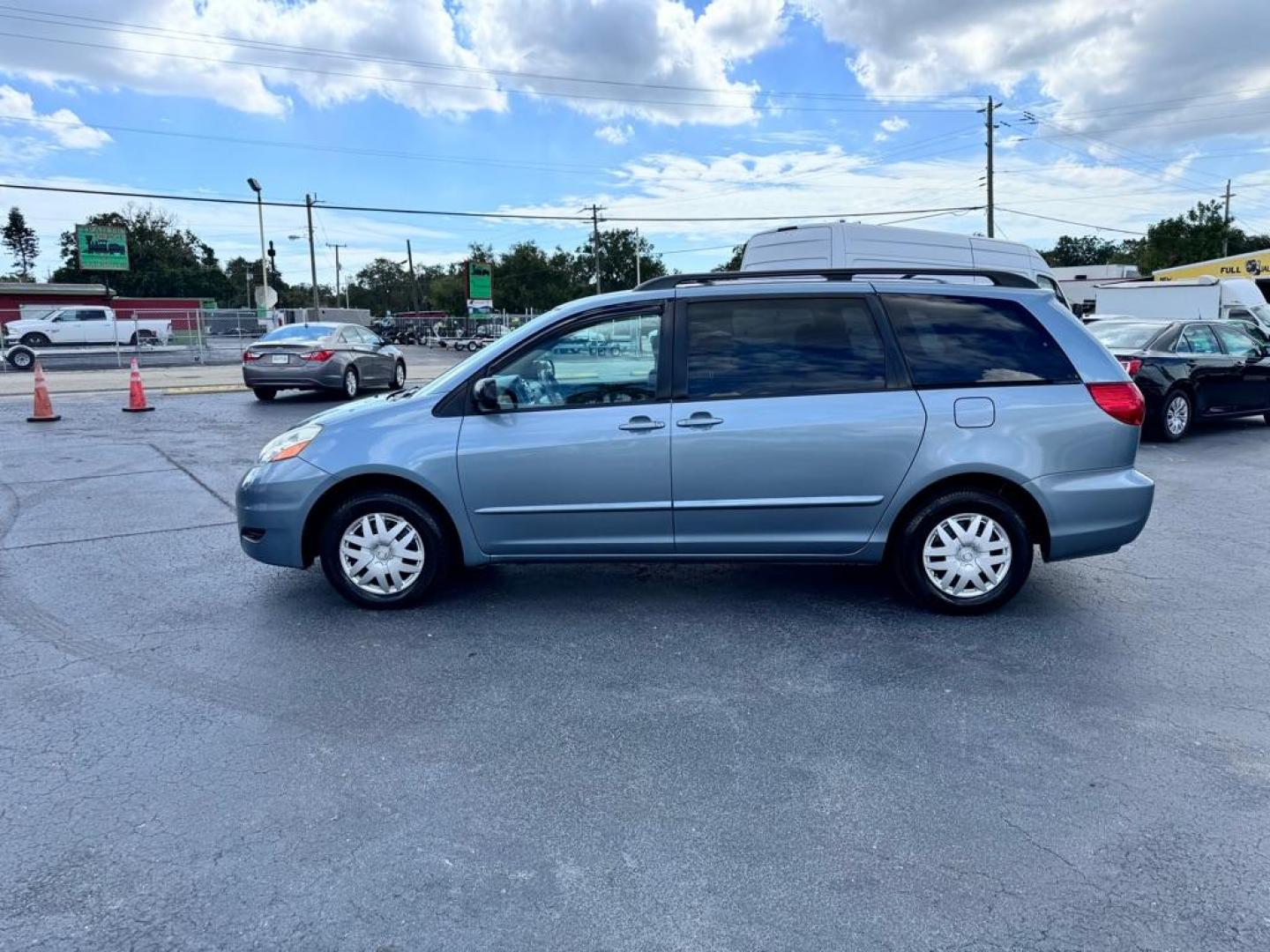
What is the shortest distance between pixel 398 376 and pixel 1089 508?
623 inches

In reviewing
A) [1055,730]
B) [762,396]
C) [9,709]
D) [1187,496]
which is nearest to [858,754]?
[1055,730]

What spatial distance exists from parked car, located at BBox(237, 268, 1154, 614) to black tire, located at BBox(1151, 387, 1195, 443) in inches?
293

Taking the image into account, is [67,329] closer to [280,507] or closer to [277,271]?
Answer: [280,507]

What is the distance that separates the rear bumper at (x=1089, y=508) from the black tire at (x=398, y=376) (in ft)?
48.8

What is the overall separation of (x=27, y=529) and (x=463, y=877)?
Answer: 5898 mm

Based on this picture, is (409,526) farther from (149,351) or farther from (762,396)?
(149,351)

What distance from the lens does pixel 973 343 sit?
4793 mm

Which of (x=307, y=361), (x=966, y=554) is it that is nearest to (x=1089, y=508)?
(x=966, y=554)

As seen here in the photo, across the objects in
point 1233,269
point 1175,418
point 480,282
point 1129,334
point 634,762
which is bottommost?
point 634,762

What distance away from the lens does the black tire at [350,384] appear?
15961 mm

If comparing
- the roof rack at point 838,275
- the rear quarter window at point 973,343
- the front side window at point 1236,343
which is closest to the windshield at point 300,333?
the roof rack at point 838,275

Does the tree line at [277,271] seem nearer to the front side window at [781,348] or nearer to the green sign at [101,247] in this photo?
the green sign at [101,247]

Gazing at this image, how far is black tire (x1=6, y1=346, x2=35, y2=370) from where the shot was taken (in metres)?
28.0

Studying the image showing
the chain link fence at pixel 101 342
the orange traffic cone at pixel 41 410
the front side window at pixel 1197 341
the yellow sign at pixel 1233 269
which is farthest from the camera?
the yellow sign at pixel 1233 269
